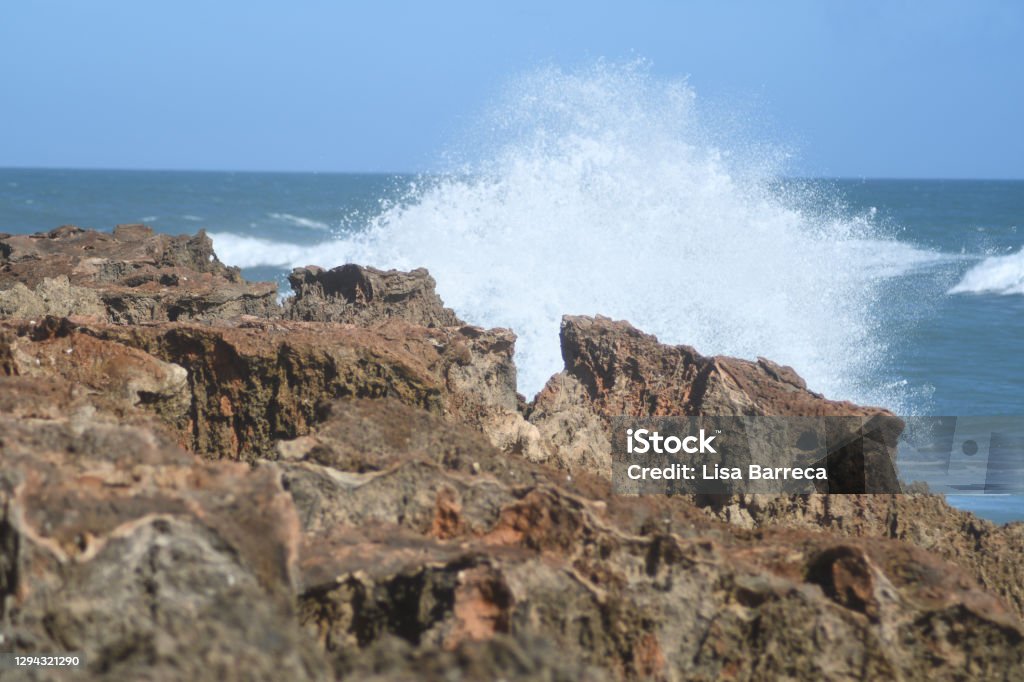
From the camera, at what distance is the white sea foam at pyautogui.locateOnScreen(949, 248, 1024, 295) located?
84.1 feet

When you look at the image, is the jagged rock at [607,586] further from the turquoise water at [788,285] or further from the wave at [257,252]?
the wave at [257,252]

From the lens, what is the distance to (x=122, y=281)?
7715mm

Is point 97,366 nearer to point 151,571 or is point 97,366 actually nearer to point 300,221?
point 151,571

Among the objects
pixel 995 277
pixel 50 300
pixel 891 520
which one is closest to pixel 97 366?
pixel 50 300

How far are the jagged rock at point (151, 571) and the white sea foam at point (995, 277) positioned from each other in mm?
23719

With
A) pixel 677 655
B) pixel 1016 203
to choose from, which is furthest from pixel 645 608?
pixel 1016 203

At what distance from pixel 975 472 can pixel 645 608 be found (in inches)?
294

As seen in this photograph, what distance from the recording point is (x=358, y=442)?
3818 millimetres

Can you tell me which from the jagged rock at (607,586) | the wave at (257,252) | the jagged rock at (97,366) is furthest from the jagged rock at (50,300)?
the wave at (257,252)

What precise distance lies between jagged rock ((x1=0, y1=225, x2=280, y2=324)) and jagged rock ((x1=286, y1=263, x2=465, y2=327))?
0.28 meters

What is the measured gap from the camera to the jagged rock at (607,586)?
299 centimetres

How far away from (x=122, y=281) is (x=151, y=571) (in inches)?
214

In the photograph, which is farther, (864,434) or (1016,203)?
(1016,203)

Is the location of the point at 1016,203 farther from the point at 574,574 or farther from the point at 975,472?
the point at 574,574
